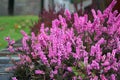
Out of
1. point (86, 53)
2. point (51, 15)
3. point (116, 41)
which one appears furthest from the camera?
point (51, 15)

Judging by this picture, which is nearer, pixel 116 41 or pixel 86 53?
pixel 86 53

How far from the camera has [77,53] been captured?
4660mm

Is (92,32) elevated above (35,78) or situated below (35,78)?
above

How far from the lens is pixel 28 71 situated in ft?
16.6

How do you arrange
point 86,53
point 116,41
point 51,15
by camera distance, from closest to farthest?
point 86,53, point 116,41, point 51,15

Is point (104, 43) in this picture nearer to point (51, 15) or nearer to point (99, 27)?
point (99, 27)

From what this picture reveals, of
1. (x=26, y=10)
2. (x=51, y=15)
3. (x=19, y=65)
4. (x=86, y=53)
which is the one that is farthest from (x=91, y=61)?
(x=26, y=10)

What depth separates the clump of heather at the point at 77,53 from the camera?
4582mm

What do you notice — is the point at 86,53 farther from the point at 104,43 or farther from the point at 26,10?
the point at 26,10

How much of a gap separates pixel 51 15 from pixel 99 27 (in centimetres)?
465

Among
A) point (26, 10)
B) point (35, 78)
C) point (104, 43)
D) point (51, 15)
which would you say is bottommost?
point (35, 78)

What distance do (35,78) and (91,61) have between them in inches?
23.4

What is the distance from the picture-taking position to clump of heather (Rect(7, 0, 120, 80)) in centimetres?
458

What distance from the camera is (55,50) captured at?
4.76 metres
